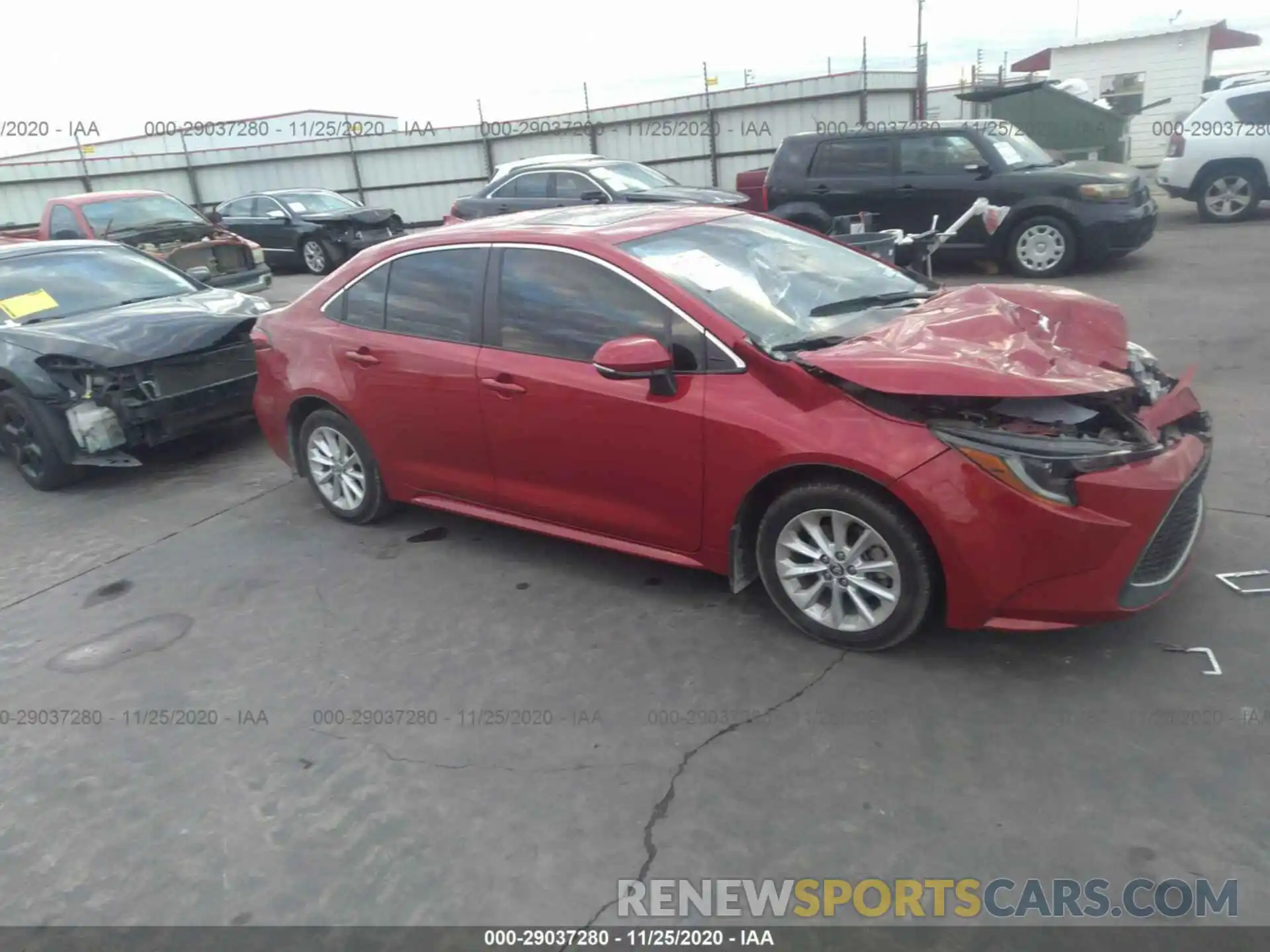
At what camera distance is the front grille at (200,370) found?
6.09 meters

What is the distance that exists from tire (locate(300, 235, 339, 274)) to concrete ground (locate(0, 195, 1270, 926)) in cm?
1220

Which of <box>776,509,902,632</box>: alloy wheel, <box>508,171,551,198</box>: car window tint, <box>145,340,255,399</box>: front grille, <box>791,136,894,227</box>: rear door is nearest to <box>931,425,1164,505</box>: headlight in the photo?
<box>776,509,902,632</box>: alloy wheel

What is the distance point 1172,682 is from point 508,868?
231cm

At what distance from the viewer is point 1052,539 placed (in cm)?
309

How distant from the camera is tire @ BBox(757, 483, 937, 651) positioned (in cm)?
331

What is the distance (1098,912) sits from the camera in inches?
95.0

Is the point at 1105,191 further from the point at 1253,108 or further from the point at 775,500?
the point at 775,500

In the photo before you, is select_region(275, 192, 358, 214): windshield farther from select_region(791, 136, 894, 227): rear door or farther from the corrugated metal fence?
select_region(791, 136, 894, 227): rear door

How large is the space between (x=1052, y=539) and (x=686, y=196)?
1012 centimetres

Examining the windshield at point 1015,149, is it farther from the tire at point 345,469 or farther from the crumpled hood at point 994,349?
the tire at point 345,469

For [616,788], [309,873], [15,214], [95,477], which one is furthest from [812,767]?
[15,214]

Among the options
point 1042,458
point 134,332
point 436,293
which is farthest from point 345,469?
point 1042,458

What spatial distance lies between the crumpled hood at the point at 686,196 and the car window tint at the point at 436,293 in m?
7.90

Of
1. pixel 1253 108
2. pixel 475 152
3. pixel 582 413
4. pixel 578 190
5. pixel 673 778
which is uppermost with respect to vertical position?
pixel 475 152
